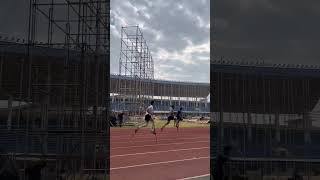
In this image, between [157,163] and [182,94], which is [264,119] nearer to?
[157,163]

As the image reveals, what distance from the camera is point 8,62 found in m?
5.91

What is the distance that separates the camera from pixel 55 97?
6184 millimetres

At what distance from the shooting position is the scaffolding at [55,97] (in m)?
5.88

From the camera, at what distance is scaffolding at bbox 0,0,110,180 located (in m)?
5.88

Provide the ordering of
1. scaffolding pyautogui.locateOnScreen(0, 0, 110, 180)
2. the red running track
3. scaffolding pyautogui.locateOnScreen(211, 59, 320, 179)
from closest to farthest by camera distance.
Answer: scaffolding pyautogui.locateOnScreen(211, 59, 320, 179) < scaffolding pyautogui.locateOnScreen(0, 0, 110, 180) < the red running track

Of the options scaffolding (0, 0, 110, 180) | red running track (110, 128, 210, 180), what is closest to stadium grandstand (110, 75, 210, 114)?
red running track (110, 128, 210, 180)

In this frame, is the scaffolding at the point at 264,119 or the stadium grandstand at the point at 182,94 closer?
the scaffolding at the point at 264,119

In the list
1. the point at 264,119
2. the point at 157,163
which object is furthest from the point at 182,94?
the point at 264,119

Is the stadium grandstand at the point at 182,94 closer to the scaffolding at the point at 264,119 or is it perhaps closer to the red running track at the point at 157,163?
the red running track at the point at 157,163

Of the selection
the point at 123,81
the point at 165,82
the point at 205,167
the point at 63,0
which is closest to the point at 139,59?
the point at 123,81

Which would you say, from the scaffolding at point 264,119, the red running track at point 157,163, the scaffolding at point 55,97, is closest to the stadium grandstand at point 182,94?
the red running track at point 157,163

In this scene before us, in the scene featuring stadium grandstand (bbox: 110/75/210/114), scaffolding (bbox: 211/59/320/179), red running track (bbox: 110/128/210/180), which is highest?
stadium grandstand (bbox: 110/75/210/114)

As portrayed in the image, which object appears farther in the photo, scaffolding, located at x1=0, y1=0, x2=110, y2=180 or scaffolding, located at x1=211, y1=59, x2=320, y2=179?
scaffolding, located at x1=0, y1=0, x2=110, y2=180

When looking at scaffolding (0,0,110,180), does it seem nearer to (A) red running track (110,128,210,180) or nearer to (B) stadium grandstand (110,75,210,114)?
(A) red running track (110,128,210,180)
